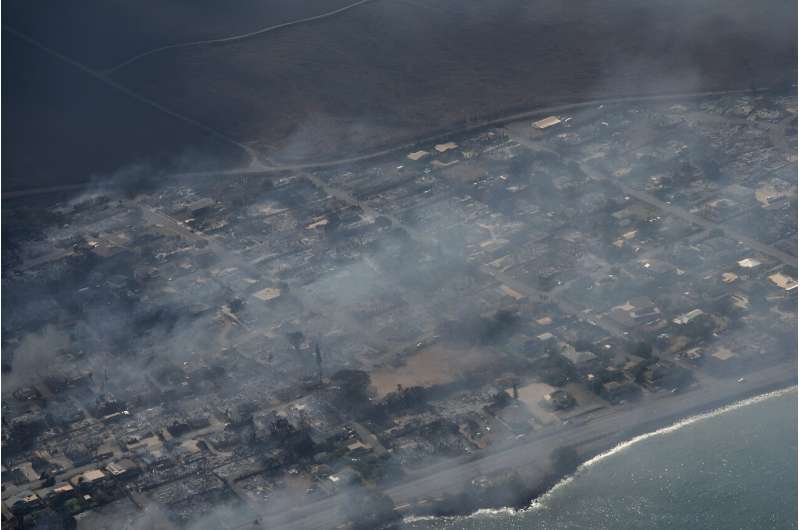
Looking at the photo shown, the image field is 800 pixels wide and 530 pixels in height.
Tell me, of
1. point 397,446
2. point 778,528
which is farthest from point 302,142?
point 778,528

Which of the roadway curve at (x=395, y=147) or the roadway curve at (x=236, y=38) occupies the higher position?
the roadway curve at (x=236, y=38)

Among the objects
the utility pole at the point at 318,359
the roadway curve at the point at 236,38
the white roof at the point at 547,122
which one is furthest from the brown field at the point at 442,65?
the utility pole at the point at 318,359

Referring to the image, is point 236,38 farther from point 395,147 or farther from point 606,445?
point 606,445

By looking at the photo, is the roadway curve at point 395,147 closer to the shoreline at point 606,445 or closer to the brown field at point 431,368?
the brown field at point 431,368

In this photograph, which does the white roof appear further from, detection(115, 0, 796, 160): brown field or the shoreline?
the shoreline

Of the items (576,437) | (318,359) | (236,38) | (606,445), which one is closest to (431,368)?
(318,359)

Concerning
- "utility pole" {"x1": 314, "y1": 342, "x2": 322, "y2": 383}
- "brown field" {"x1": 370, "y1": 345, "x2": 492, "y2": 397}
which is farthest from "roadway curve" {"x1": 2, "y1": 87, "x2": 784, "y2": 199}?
"brown field" {"x1": 370, "y1": 345, "x2": 492, "y2": 397}
